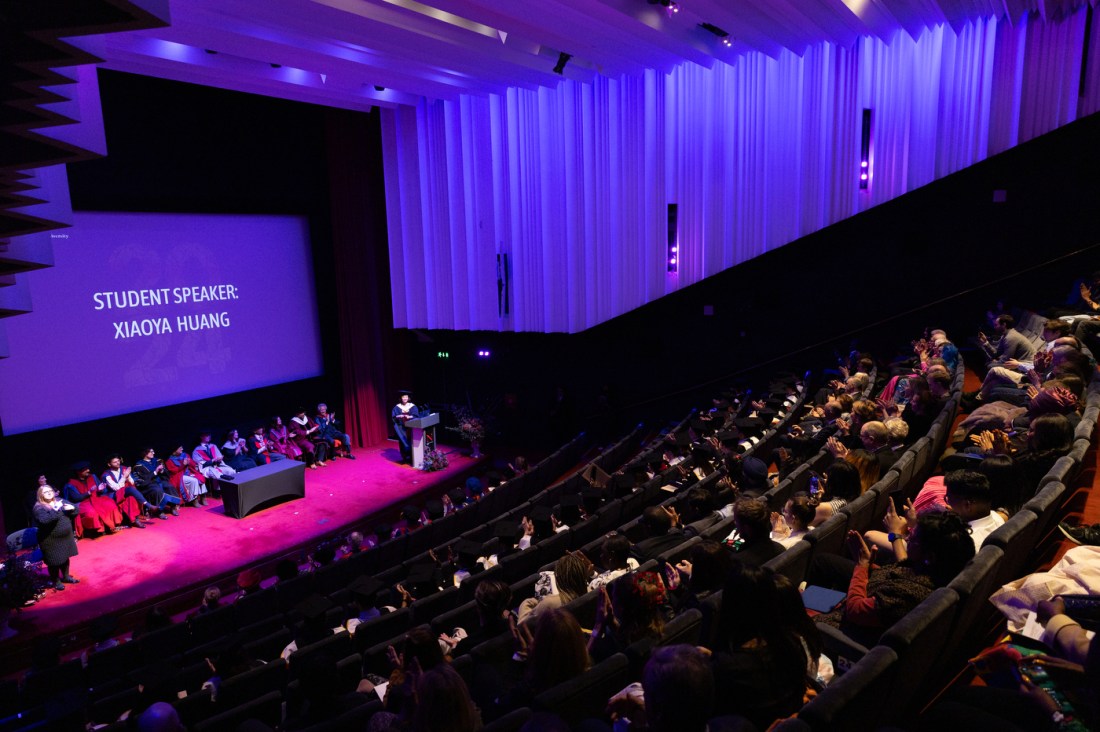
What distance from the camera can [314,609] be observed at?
15.0 feet

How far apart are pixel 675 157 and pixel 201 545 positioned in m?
8.33

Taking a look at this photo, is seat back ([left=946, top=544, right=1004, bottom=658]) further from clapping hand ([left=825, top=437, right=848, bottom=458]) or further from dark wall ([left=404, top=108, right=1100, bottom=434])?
dark wall ([left=404, top=108, right=1100, bottom=434])

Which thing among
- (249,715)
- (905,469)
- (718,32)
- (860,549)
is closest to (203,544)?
(249,715)

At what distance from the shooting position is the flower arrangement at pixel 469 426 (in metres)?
12.1

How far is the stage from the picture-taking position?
6996 mm

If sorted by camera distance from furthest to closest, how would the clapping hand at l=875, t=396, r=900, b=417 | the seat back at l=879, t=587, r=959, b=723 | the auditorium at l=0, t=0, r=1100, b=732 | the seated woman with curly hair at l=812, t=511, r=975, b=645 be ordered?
1. the clapping hand at l=875, t=396, r=900, b=417
2. the auditorium at l=0, t=0, r=1100, b=732
3. the seated woman with curly hair at l=812, t=511, r=975, b=645
4. the seat back at l=879, t=587, r=959, b=723

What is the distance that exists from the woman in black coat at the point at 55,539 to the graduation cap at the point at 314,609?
4.54 meters

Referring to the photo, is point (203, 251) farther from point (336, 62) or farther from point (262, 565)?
point (262, 565)

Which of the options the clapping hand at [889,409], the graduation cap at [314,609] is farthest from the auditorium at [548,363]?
the clapping hand at [889,409]

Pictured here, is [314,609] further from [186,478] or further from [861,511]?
[186,478]

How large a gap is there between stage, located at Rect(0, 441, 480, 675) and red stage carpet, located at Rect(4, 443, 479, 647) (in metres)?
0.01

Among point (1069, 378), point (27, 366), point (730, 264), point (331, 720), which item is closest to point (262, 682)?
point (331, 720)

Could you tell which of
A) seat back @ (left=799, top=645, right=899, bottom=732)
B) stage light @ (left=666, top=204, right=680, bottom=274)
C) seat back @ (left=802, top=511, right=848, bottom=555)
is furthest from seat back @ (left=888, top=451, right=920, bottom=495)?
stage light @ (left=666, top=204, right=680, bottom=274)

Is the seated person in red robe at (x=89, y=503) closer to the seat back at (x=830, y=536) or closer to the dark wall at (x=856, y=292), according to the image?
the dark wall at (x=856, y=292)
